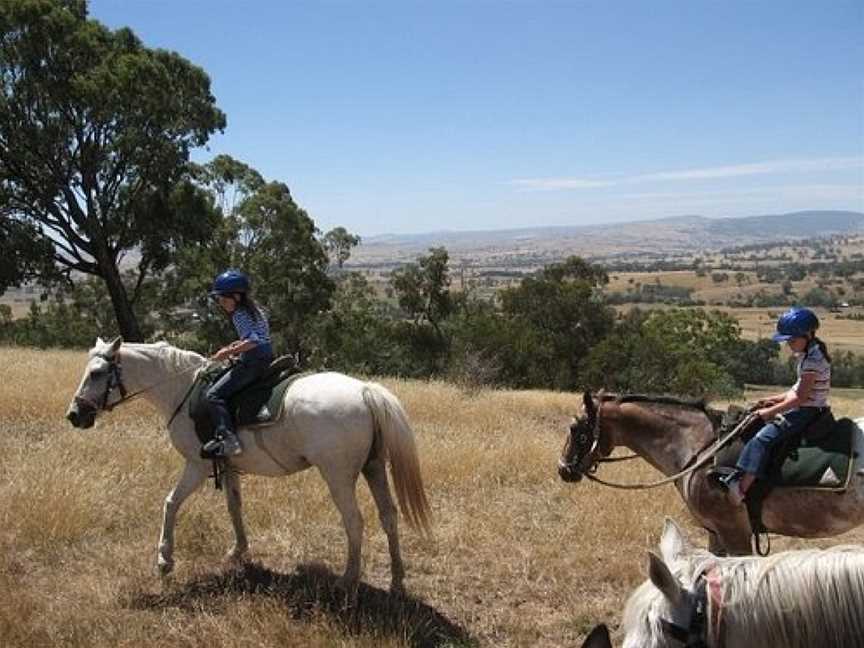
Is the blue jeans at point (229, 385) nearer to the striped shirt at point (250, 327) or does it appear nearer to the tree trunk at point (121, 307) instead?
the striped shirt at point (250, 327)

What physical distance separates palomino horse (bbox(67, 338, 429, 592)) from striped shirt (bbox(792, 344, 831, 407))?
3.01 meters

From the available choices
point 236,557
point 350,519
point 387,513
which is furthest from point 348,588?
point 236,557

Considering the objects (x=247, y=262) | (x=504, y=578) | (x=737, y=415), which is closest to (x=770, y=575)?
(x=737, y=415)

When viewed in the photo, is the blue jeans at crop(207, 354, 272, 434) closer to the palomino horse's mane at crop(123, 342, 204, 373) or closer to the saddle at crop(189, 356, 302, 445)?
the saddle at crop(189, 356, 302, 445)

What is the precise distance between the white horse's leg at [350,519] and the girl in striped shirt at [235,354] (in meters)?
0.90

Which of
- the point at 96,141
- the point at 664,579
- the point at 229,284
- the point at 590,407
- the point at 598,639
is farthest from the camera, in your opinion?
the point at 96,141

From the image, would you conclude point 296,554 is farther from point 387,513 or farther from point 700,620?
point 700,620

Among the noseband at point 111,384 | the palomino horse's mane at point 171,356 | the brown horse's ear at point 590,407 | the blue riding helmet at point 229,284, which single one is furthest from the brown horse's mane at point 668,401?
the noseband at point 111,384

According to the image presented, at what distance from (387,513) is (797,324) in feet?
11.5

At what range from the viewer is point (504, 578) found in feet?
21.4

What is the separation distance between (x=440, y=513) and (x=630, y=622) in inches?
227

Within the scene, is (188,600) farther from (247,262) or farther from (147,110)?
(247,262)

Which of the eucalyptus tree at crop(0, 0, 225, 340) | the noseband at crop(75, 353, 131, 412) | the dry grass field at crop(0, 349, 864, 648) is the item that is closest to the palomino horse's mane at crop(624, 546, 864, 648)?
the dry grass field at crop(0, 349, 864, 648)

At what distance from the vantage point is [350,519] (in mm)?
5957
